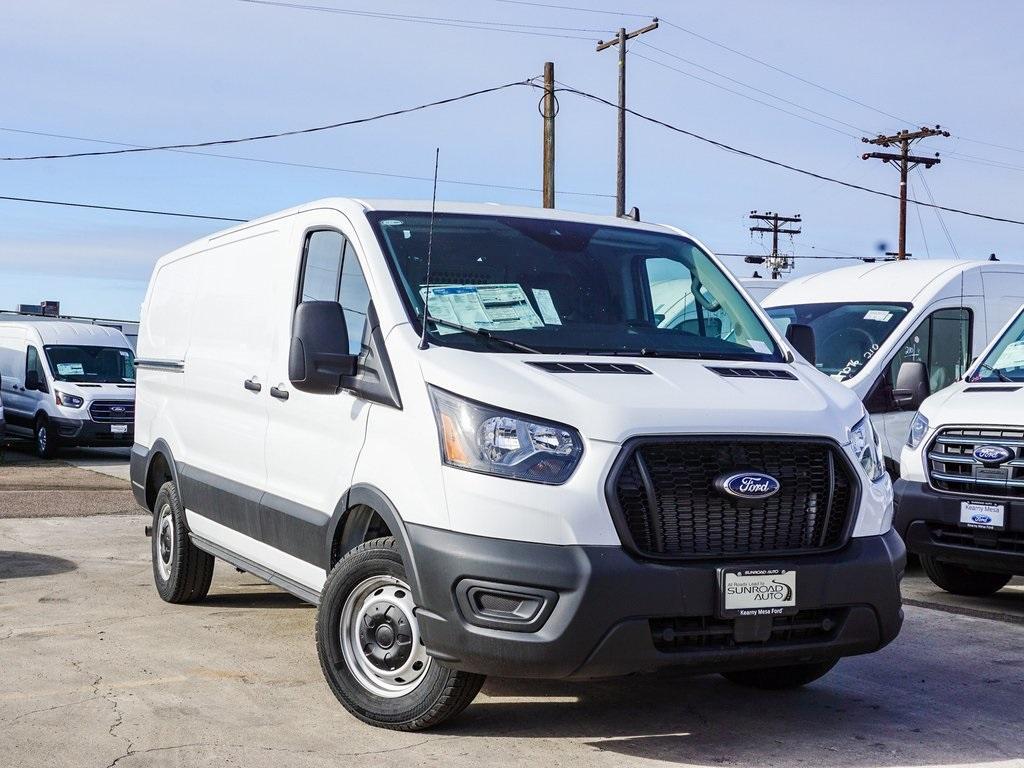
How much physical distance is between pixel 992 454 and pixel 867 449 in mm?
2872

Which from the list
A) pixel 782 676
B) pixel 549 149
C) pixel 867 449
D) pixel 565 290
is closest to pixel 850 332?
pixel 782 676

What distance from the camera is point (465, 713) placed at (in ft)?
17.6

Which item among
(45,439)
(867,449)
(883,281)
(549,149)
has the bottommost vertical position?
(45,439)

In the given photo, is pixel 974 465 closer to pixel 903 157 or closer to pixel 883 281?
pixel 883 281

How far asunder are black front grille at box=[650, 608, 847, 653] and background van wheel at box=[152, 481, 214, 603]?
12.8ft

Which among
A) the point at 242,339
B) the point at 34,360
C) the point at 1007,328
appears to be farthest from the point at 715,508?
the point at 34,360

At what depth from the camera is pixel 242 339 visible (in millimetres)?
6785

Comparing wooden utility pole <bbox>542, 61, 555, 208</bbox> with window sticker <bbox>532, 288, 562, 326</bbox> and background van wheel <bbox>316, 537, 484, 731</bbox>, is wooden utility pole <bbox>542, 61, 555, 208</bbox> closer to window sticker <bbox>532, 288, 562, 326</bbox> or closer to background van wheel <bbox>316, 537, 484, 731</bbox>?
window sticker <bbox>532, 288, 562, 326</bbox>

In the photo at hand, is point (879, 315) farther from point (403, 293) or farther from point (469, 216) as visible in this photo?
point (403, 293)

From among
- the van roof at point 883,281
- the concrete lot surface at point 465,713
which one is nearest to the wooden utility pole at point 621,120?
the van roof at point 883,281

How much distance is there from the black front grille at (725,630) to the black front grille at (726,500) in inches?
9.3

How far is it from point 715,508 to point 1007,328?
4.81 meters

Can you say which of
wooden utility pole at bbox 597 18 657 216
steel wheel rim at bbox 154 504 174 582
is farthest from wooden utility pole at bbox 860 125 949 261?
steel wheel rim at bbox 154 504 174 582

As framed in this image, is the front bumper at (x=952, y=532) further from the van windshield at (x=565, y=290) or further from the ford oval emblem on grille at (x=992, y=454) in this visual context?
the van windshield at (x=565, y=290)
